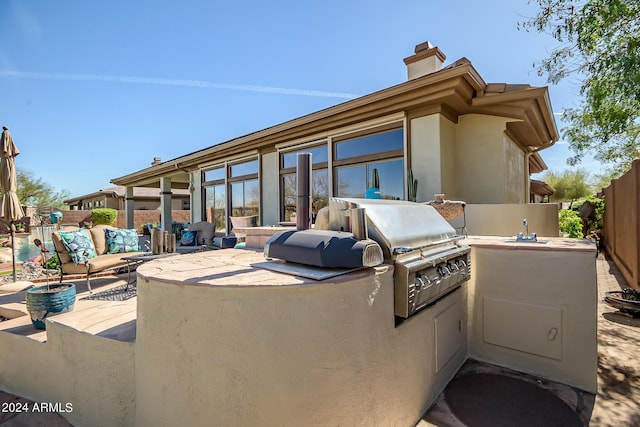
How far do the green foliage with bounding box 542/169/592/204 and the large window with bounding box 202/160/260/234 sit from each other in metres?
31.9

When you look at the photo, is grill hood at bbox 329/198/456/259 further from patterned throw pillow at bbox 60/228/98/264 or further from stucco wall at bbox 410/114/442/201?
patterned throw pillow at bbox 60/228/98/264

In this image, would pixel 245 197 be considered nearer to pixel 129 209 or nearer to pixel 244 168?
pixel 244 168

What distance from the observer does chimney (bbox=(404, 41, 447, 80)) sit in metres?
6.23

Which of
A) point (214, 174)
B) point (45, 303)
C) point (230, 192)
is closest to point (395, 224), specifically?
point (45, 303)

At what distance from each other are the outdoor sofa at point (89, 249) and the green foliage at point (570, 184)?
117 ft

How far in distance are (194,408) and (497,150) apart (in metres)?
6.23

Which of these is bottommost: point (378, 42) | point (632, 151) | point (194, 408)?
point (194, 408)

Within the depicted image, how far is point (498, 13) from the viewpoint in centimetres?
546

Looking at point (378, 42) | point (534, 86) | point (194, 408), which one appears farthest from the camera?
point (378, 42)

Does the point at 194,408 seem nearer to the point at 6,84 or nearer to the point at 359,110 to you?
the point at 359,110

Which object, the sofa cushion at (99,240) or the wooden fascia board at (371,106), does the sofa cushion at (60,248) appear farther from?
the wooden fascia board at (371,106)

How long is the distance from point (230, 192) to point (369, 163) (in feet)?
19.3

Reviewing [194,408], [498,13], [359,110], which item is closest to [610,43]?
[498,13]

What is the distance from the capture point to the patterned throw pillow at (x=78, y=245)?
5.70 metres
